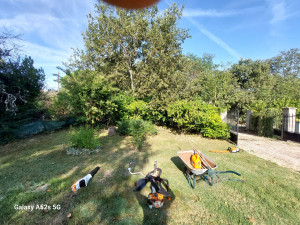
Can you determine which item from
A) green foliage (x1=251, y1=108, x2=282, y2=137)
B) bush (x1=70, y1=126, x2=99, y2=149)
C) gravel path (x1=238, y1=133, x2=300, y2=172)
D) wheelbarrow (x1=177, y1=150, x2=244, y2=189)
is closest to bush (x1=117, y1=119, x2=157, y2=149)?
bush (x1=70, y1=126, x2=99, y2=149)

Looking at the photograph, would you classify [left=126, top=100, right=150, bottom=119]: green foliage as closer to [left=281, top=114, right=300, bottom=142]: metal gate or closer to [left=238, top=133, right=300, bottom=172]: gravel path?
[left=238, top=133, right=300, bottom=172]: gravel path

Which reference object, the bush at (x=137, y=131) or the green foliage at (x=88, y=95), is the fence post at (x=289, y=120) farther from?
the green foliage at (x=88, y=95)

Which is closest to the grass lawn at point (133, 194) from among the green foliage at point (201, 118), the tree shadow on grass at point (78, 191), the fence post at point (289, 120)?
the tree shadow on grass at point (78, 191)

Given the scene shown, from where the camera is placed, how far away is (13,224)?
215 centimetres

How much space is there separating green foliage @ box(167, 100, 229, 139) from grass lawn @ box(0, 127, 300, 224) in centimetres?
246

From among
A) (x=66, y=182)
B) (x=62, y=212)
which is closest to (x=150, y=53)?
(x=66, y=182)

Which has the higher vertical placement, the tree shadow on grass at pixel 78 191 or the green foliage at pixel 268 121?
the green foliage at pixel 268 121

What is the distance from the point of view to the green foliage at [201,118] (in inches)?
279

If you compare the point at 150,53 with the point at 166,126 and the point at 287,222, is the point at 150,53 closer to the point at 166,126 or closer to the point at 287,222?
the point at 166,126

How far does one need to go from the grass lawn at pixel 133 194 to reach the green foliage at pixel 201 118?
2457 millimetres

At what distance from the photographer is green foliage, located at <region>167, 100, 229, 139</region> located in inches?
279

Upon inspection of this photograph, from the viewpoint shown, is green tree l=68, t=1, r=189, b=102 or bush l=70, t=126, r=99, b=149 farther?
green tree l=68, t=1, r=189, b=102

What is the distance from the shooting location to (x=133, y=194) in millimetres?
2885

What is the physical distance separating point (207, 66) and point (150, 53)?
1986cm
